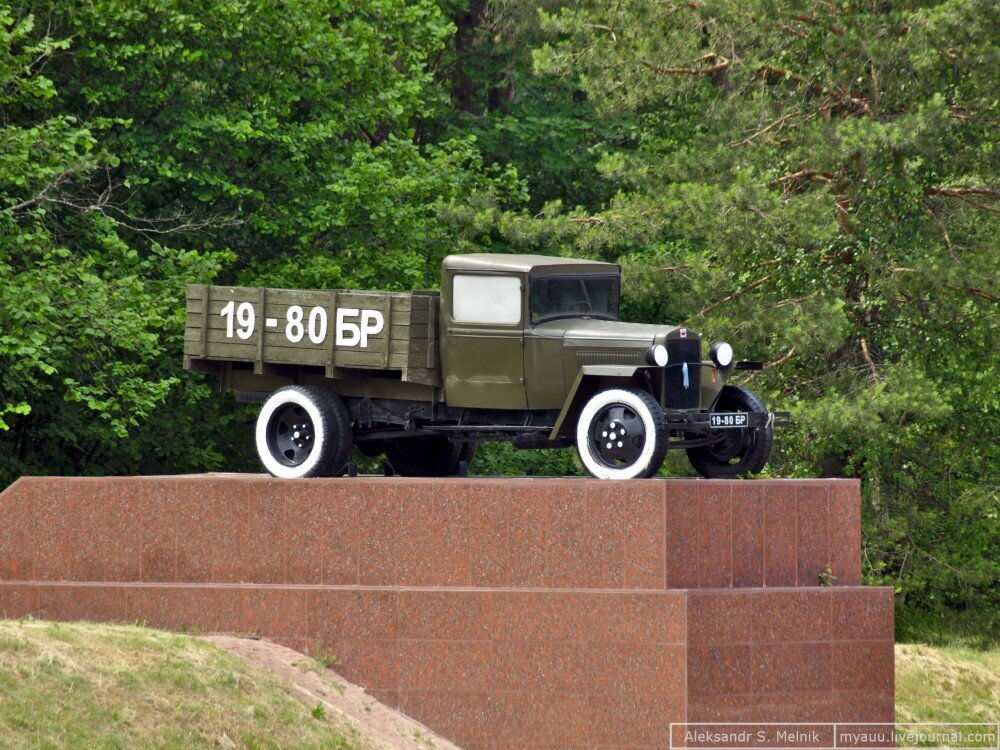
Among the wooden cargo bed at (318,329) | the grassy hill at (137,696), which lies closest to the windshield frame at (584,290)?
the wooden cargo bed at (318,329)

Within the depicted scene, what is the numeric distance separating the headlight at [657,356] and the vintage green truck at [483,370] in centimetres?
1

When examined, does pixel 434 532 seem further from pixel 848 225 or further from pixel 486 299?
pixel 848 225

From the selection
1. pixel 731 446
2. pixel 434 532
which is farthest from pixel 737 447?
pixel 434 532

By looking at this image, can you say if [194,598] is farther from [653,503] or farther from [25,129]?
[25,129]

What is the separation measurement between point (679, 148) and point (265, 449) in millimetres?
10449

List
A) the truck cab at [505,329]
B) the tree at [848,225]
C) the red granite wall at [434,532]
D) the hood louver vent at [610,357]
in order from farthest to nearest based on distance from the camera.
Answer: the tree at [848,225], the truck cab at [505,329], the hood louver vent at [610,357], the red granite wall at [434,532]

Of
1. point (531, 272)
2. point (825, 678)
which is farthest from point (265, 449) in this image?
point (825, 678)

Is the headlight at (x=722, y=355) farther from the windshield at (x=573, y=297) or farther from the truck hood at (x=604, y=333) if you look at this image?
the windshield at (x=573, y=297)

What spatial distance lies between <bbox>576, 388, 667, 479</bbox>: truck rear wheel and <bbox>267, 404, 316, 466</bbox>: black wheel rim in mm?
2429

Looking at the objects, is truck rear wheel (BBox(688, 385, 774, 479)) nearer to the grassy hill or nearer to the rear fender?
the rear fender

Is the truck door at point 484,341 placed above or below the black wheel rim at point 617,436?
above

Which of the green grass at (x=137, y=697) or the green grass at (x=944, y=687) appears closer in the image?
the green grass at (x=137, y=697)

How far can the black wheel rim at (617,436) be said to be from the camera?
1123 centimetres

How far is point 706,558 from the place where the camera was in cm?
1134
